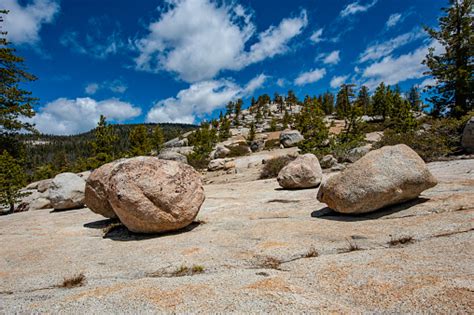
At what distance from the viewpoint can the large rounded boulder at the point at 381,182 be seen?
20.1ft

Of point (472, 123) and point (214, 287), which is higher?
point (472, 123)

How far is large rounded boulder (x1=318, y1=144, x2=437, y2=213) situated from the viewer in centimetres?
611

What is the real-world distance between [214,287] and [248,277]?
0.58 meters

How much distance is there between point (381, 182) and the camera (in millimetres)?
6086

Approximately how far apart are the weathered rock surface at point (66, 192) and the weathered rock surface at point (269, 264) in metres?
4.60

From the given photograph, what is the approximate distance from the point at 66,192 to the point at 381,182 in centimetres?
1348

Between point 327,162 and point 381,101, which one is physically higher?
point 381,101

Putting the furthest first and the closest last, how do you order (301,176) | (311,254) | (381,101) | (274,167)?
(381,101), (274,167), (301,176), (311,254)

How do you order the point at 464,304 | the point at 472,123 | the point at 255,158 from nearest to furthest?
the point at 464,304 → the point at 472,123 → the point at 255,158

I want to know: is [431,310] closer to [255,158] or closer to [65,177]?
[65,177]

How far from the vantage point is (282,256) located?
14.9 feet

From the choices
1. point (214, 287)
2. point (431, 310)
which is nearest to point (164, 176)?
point (214, 287)

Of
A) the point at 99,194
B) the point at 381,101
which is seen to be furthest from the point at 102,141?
the point at 381,101

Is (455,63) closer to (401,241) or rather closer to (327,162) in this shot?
(327,162)
